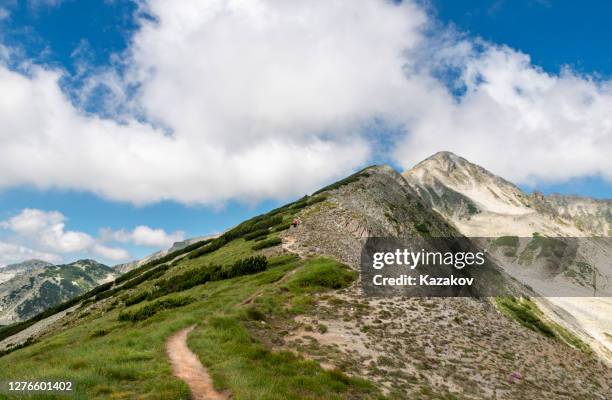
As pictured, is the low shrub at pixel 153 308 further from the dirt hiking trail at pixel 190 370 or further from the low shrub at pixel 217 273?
the dirt hiking trail at pixel 190 370

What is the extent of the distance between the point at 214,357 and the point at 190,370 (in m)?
1.79

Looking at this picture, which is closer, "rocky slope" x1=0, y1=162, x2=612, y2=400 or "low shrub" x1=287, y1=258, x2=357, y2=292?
A: "rocky slope" x1=0, y1=162, x2=612, y2=400

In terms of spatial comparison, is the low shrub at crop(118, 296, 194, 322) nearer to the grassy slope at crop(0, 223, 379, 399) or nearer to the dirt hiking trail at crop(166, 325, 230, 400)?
the grassy slope at crop(0, 223, 379, 399)

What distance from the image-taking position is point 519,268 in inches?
7500

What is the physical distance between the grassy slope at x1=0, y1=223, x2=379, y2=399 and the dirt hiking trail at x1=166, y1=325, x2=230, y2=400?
0.39m

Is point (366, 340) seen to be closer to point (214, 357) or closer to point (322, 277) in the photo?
point (322, 277)

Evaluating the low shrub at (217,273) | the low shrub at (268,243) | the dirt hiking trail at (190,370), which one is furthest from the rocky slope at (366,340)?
the low shrub at (217,273)

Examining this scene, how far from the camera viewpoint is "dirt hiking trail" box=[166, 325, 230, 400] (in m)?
14.4

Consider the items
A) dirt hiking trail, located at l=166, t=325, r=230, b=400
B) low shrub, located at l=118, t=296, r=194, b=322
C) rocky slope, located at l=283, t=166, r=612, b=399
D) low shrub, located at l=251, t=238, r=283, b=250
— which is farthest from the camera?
low shrub, located at l=251, t=238, r=283, b=250

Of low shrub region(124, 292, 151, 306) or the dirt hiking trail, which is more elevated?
low shrub region(124, 292, 151, 306)

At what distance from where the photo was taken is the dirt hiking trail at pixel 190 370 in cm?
1435

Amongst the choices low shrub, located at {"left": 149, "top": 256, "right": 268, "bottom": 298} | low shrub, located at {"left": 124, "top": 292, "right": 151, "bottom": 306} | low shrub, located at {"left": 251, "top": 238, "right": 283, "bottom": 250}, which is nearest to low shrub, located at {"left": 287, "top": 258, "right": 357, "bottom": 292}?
low shrub, located at {"left": 149, "top": 256, "right": 268, "bottom": 298}

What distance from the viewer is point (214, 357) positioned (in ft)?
59.4

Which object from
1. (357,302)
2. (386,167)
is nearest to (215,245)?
(357,302)
